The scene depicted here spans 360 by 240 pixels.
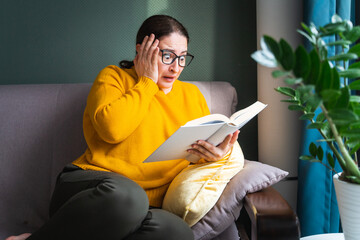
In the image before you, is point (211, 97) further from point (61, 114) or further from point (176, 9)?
point (61, 114)

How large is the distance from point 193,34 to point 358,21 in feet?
2.58

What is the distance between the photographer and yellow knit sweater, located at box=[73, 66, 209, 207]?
1135 millimetres

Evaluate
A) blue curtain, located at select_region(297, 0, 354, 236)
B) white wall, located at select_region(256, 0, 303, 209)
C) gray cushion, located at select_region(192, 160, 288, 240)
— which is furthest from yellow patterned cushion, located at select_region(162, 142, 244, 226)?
white wall, located at select_region(256, 0, 303, 209)

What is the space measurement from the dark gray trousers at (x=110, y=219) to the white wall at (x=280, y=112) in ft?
2.75

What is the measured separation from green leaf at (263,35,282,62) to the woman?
57 cm

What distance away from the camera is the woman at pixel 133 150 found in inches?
34.3

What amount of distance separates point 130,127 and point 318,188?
79 cm

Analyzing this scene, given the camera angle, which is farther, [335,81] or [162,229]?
[162,229]

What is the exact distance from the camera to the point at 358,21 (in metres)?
1.30

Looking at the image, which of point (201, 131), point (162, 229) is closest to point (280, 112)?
point (201, 131)

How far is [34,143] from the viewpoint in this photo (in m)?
1.43

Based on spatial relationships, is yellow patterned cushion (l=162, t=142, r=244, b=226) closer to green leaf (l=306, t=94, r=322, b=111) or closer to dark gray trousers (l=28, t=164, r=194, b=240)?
dark gray trousers (l=28, t=164, r=194, b=240)

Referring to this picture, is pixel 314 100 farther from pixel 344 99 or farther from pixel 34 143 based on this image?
pixel 34 143

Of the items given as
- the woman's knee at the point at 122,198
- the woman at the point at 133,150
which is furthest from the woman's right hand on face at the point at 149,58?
the woman's knee at the point at 122,198
